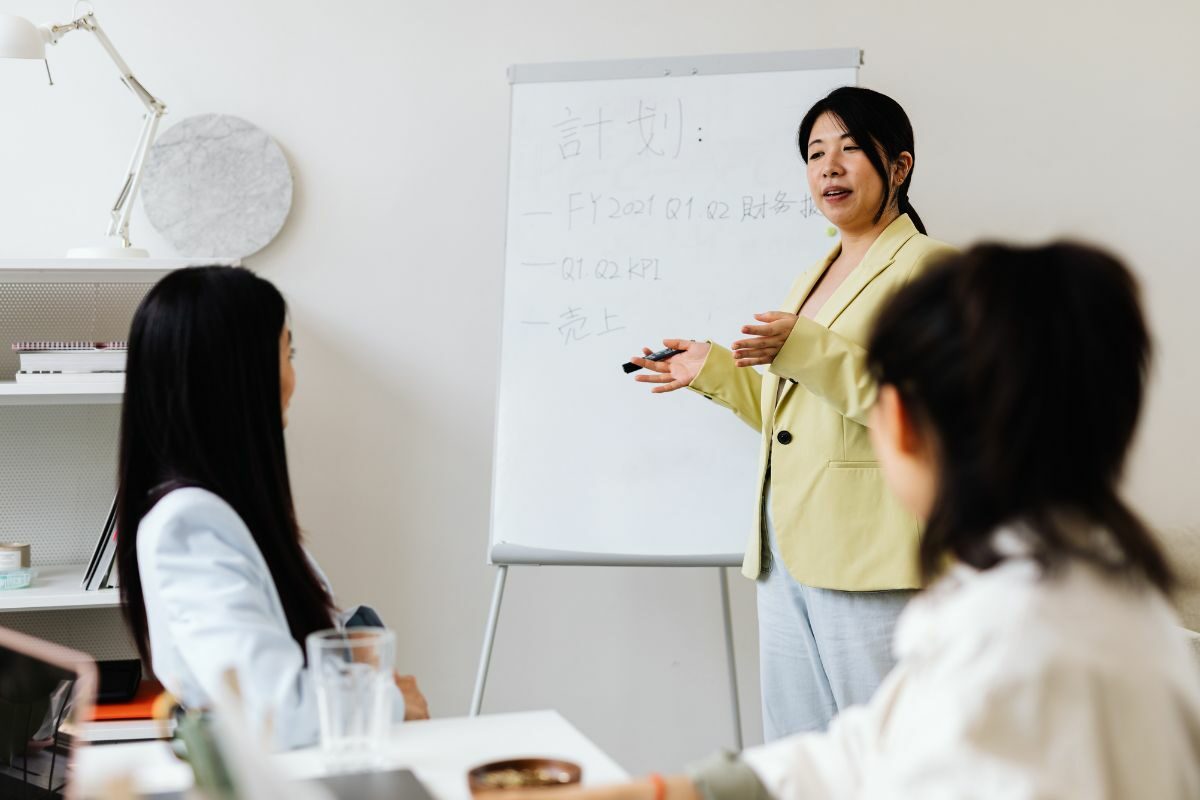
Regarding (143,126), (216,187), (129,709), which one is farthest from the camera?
(216,187)

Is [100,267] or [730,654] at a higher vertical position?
[100,267]

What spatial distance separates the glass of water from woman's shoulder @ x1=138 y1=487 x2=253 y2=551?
21cm

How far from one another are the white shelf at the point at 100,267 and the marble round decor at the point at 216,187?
25cm

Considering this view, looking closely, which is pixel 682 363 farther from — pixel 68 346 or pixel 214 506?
pixel 68 346

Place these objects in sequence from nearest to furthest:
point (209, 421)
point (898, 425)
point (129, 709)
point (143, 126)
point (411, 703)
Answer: point (898, 425) < point (209, 421) < point (411, 703) < point (129, 709) < point (143, 126)

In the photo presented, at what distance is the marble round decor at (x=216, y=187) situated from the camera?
2.63 m

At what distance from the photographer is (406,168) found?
273cm

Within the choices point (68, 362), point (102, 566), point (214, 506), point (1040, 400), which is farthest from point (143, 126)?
point (1040, 400)

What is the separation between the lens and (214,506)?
1.20 m

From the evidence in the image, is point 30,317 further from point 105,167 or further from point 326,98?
point 326,98

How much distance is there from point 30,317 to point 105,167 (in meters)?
0.39

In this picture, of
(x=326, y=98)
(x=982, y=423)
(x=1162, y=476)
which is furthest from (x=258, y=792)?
(x=1162, y=476)

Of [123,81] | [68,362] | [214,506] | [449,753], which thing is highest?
[123,81]

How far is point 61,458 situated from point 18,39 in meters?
0.93
